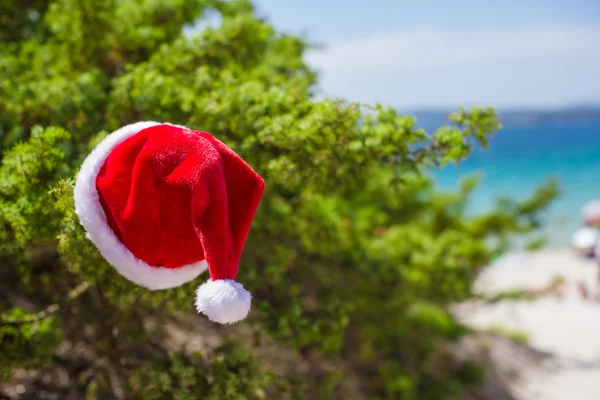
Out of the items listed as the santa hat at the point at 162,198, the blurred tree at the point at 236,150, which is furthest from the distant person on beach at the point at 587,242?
the santa hat at the point at 162,198

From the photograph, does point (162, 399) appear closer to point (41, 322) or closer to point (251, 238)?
point (41, 322)

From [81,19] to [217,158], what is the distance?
223cm

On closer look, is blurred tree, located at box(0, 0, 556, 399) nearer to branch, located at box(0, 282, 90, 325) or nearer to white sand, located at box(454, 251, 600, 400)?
branch, located at box(0, 282, 90, 325)

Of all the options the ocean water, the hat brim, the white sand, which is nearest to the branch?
the hat brim

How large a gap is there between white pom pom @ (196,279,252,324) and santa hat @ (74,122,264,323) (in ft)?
0.29

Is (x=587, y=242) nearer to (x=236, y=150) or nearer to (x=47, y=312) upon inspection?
(x=236, y=150)

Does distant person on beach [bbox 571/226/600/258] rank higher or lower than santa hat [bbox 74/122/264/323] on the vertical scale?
lower

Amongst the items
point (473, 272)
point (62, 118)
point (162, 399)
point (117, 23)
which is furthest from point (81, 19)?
point (473, 272)

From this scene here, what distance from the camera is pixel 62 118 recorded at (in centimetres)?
316

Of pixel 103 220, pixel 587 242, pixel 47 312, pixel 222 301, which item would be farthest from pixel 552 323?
pixel 103 220

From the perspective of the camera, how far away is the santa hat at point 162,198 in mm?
2039

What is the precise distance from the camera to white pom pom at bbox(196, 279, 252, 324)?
6.31 ft

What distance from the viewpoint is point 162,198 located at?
2135 millimetres

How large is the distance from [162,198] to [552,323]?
420 inches
